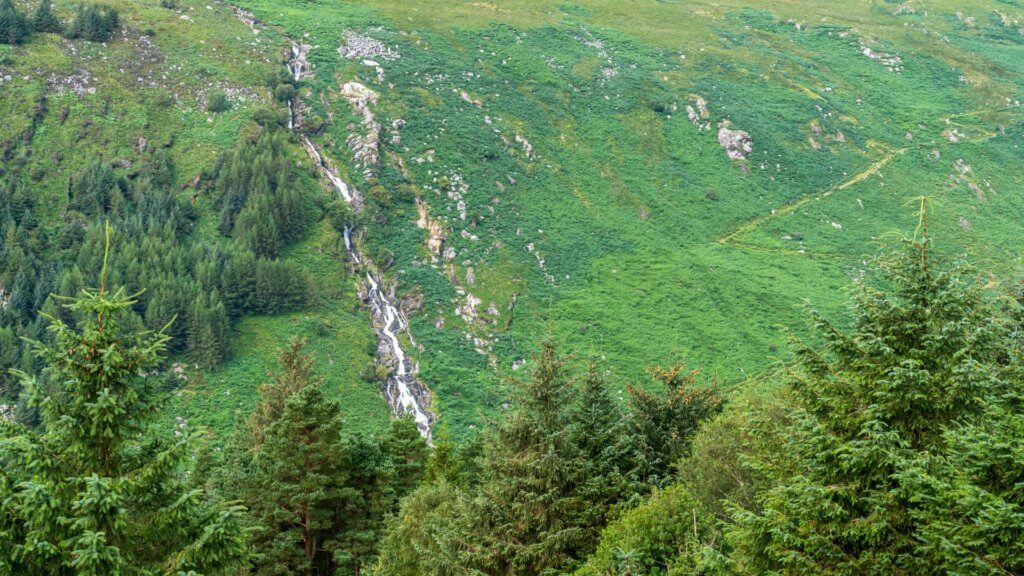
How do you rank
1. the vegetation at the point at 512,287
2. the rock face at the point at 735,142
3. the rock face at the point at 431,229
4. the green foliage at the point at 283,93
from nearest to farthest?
the vegetation at the point at 512,287 → the rock face at the point at 431,229 → the green foliage at the point at 283,93 → the rock face at the point at 735,142

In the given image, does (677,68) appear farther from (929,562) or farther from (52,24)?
(929,562)

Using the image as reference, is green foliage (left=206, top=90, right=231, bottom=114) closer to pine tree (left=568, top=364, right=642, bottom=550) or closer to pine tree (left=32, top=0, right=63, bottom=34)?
pine tree (left=32, top=0, right=63, bottom=34)

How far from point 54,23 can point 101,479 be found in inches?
4837

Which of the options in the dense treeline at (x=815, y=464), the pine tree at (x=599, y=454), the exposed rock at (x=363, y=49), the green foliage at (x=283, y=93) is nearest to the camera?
the dense treeline at (x=815, y=464)

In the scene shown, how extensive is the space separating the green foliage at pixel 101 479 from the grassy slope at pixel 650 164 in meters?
62.6

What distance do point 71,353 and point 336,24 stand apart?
429ft

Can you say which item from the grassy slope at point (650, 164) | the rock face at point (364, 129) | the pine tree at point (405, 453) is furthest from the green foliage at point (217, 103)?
the pine tree at point (405, 453)

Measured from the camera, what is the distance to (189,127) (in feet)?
347

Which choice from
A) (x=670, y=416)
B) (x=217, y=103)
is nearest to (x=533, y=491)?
(x=670, y=416)

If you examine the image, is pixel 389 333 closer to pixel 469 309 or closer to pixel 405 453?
pixel 469 309

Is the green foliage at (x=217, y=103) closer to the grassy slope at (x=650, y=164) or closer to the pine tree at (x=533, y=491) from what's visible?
the grassy slope at (x=650, y=164)

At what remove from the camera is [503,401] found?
8094 centimetres

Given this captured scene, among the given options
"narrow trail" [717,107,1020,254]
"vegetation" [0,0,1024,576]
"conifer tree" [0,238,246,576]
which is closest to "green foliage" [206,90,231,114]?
"vegetation" [0,0,1024,576]

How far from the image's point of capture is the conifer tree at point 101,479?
14602 mm
